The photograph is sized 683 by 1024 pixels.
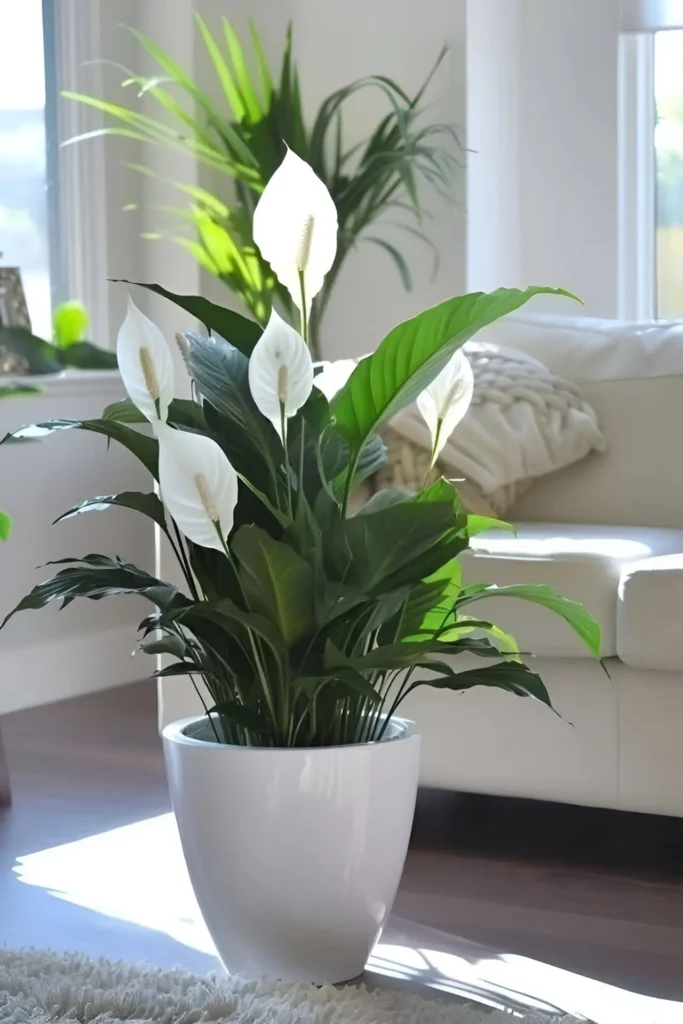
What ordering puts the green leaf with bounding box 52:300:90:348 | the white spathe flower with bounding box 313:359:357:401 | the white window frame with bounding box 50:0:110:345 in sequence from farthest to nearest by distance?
1. the white window frame with bounding box 50:0:110:345
2. the green leaf with bounding box 52:300:90:348
3. the white spathe flower with bounding box 313:359:357:401

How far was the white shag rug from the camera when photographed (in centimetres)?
164

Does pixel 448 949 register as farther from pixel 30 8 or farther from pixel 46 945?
pixel 30 8

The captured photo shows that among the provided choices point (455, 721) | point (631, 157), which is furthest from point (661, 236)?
point (455, 721)

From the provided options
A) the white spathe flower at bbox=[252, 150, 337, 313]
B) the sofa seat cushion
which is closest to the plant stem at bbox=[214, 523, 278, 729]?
the white spathe flower at bbox=[252, 150, 337, 313]

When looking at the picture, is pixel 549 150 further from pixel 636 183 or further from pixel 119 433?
pixel 119 433

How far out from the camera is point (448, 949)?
77.2 inches

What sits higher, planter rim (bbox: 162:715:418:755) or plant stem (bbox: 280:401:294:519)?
plant stem (bbox: 280:401:294:519)

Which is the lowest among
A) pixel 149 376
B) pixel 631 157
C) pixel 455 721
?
pixel 455 721

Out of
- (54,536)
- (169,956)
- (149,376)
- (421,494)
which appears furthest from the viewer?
(54,536)

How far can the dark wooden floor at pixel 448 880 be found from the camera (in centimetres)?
195

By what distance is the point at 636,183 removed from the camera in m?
3.94

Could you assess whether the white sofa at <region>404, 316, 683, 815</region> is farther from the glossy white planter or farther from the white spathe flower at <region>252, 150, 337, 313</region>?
the white spathe flower at <region>252, 150, 337, 313</region>

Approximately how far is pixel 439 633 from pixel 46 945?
27.3 inches

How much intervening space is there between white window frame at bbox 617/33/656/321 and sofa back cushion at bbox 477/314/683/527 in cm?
99
